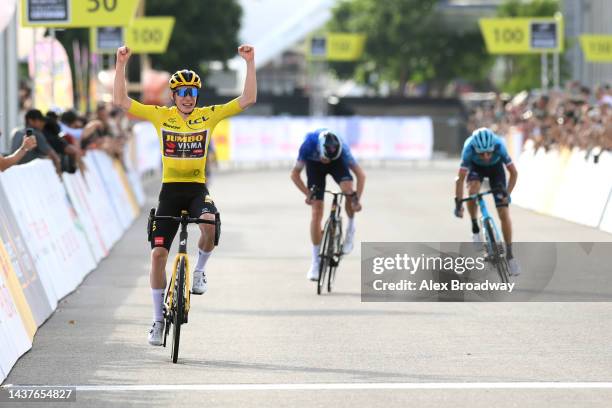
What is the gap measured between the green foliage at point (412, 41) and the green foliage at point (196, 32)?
8.65 meters

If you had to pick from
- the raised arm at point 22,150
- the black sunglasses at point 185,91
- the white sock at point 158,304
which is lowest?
the white sock at point 158,304

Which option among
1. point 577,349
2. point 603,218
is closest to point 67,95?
point 603,218

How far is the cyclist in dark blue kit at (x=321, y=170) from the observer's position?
1502 centimetres

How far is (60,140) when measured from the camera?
59.9ft

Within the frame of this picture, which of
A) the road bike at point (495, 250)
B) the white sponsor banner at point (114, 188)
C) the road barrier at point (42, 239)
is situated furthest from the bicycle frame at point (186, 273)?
the white sponsor banner at point (114, 188)

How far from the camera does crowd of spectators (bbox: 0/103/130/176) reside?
13325mm

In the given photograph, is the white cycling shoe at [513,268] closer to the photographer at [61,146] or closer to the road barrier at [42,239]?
the road barrier at [42,239]

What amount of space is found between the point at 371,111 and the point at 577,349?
59.3 m

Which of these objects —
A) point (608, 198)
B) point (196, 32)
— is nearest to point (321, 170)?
point (608, 198)

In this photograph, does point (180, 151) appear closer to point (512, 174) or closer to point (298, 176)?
point (298, 176)

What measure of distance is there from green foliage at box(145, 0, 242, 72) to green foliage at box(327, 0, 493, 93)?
865 cm

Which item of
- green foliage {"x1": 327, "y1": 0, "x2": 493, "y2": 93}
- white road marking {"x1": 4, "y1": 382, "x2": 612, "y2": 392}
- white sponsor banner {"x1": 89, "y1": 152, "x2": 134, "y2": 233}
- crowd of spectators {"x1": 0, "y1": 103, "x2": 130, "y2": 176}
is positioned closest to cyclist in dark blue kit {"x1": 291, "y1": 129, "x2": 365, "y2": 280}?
crowd of spectators {"x1": 0, "y1": 103, "x2": 130, "y2": 176}

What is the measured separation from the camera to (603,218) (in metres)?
22.0

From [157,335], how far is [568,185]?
15421 mm
